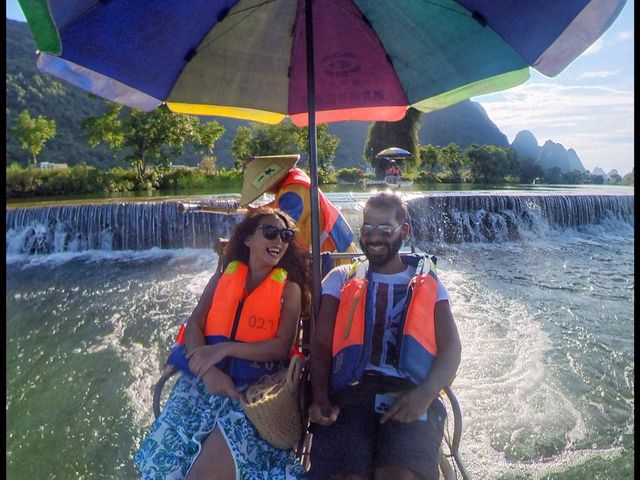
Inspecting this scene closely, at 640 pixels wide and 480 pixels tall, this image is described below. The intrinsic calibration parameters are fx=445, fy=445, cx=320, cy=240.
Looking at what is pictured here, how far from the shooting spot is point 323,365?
225 cm

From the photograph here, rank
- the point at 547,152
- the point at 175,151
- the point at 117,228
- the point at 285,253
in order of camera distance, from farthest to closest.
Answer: the point at 547,152 < the point at 175,151 < the point at 117,228 < the point at 285,253

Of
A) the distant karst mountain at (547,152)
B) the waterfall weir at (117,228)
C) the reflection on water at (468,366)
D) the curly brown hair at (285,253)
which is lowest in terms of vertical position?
the reflection on water at (468,366)

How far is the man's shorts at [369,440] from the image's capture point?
6.20ft

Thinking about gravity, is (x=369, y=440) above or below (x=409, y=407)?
below

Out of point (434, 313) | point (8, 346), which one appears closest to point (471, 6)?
point (434, 313)

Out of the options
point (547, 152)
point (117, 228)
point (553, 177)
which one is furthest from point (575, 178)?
point (547, 152)

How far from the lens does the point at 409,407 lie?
200 centimetres

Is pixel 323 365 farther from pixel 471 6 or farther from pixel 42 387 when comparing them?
pixel 42 387

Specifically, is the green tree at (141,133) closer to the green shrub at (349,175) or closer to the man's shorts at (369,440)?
the green shrub at (349,175)

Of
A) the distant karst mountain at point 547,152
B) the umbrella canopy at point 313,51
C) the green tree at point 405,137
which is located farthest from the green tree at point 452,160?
the distant karst mountain at point 547,152

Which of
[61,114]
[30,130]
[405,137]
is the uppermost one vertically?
[61,114]

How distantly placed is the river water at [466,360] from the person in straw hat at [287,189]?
7.22ft

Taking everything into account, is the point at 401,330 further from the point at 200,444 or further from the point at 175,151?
the point at 175,151

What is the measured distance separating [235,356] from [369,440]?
0.79 meters
